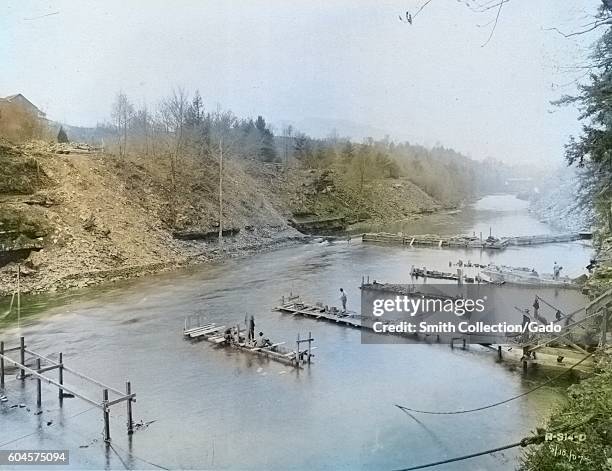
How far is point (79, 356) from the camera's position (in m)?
3.36

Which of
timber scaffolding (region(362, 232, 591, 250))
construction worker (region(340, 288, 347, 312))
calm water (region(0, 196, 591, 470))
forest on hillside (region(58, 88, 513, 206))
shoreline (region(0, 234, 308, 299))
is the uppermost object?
forest on hillside (region(58, 88, 513, 206))

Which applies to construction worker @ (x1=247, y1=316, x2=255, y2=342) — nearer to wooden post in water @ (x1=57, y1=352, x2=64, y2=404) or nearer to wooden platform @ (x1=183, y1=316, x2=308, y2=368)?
wooden platform @ (x1=183, y1=316, x2=308, y2=368)

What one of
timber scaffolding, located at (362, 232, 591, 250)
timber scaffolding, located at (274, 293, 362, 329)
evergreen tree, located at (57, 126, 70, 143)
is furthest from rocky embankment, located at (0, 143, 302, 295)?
timber scaffolding, located at (362, 232, 591, 250)

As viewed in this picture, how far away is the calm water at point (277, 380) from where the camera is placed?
2580mm

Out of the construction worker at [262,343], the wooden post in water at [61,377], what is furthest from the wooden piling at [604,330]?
the wooden post in water at [61,377]

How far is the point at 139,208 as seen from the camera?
5.55 meters

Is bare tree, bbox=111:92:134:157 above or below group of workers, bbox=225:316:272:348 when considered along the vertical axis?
above

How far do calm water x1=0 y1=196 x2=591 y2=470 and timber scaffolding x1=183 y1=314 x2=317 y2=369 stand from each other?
0.25 feet

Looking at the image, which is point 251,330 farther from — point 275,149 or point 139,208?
point 139,208

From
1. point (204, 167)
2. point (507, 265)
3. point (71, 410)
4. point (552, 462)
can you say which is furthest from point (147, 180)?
point (552, 462)

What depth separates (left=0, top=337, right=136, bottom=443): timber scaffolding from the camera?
9.23ft

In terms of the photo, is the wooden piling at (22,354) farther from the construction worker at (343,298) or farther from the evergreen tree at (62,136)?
the construction worker at (343,298)

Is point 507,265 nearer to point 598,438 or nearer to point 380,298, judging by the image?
point 380,298

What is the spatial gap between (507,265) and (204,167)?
265cm
